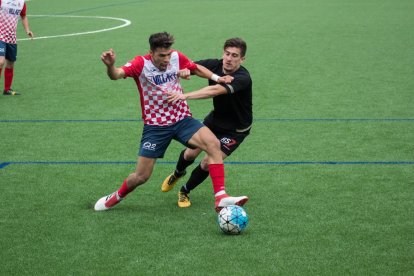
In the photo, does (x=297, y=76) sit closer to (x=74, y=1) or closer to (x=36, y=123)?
(x=36, y=123)

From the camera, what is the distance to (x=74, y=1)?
96.3 feet

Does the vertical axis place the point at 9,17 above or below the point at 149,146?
above

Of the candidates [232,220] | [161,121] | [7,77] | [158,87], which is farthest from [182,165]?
[7,77]

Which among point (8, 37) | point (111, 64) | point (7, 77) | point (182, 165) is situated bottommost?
point (7, 77)

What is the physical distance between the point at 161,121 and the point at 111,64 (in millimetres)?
873

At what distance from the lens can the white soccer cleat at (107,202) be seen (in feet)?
23.1

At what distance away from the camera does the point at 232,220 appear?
6207 millimetres

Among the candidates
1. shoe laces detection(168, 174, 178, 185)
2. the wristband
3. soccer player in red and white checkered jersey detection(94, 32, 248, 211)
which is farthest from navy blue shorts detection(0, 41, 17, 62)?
the wristband

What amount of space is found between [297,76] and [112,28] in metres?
8.92

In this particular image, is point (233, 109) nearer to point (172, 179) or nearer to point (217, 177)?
point (217, 177)

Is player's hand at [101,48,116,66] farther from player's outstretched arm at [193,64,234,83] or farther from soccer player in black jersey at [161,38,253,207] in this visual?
soccer player in black jersey at [161,38,253,207]

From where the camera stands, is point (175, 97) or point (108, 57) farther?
point (175, 97)

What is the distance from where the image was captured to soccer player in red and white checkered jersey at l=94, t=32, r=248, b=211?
267 inches

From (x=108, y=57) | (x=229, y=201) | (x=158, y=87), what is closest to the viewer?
(x=108, y=57)
